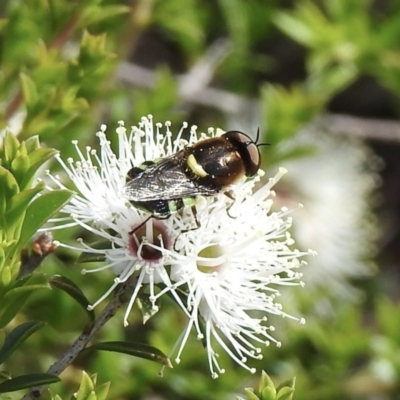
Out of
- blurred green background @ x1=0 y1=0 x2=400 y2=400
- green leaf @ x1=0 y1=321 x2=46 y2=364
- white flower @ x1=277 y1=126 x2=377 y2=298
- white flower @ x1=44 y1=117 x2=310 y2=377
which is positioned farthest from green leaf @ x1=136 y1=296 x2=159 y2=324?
white flower @ x1=277 y1=126 x2=377 y2=298

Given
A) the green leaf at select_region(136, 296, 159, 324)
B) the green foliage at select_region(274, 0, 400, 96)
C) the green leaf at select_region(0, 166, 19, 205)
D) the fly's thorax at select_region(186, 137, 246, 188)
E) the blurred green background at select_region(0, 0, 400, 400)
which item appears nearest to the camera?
the green leaf at select_region(0, 166, 19, 205)

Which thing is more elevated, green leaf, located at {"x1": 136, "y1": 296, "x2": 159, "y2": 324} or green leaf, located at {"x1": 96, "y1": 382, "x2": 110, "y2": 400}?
green leaf, located at {"x1": 136, "y1": 296, "x2": 159, "y2": 324}

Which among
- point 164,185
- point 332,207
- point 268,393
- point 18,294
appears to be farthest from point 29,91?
point 332,207

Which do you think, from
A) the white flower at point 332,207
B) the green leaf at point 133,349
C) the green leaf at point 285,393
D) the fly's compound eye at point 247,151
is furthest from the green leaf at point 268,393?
the white flower at point 332,207

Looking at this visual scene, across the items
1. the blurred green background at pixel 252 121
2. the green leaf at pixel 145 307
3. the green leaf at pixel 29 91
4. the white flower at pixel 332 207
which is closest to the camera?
the green leaf at pixel 145 307

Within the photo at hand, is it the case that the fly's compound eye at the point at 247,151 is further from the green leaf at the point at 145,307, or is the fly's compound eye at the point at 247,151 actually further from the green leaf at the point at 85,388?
the green leaf at the point at 85,388

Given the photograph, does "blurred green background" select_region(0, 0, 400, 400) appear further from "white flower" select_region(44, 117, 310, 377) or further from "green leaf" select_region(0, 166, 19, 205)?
"green leaf" select_region(0, 166, 19, 205)

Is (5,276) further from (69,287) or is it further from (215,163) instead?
(215,163)
